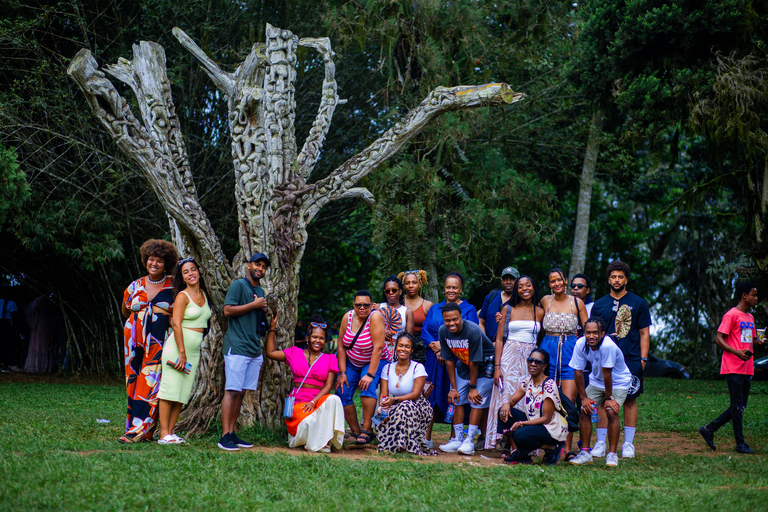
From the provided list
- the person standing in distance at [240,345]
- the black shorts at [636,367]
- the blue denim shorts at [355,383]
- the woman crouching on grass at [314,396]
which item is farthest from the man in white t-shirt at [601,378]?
the person standing in distance at [240,345]

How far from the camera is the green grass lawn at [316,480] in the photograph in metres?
4.46

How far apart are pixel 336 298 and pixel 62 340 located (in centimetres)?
945

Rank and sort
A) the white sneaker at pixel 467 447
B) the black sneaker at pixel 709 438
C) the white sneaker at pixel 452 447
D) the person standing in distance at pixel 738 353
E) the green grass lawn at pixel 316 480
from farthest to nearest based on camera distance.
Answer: the black sneaker at pixel 709 438 < the person standing in distance at pixel 738 353 < the white sneaker at pixel 452 447 < the white sneaker at pixel 467 447 < the green grass lawn at pixel 316 480

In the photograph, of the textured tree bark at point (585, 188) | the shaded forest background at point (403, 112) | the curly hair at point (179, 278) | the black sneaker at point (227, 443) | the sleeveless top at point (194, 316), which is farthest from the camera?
the textured tree bark at point (585, 188)

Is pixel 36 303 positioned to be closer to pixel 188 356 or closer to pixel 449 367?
pixel 188 356

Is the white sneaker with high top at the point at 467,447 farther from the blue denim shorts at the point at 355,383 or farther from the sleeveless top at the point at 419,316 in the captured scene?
the sleeveless top at the point at 419,316

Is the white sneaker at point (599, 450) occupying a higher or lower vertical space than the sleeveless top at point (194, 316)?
lower

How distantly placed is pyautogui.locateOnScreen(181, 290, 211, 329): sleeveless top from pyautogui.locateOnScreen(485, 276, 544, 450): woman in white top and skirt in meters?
2.82

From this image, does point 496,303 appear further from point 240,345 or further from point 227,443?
point 227,443

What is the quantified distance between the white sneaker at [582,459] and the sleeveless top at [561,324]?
1.11m

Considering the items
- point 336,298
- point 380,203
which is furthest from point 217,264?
point 336,298

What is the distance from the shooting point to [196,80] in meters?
14.1

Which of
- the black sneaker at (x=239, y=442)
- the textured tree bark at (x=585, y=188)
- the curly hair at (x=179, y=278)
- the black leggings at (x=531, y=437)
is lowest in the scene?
the black sneaker at (x=239, y=442)

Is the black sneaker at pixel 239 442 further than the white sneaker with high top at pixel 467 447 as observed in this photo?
No
